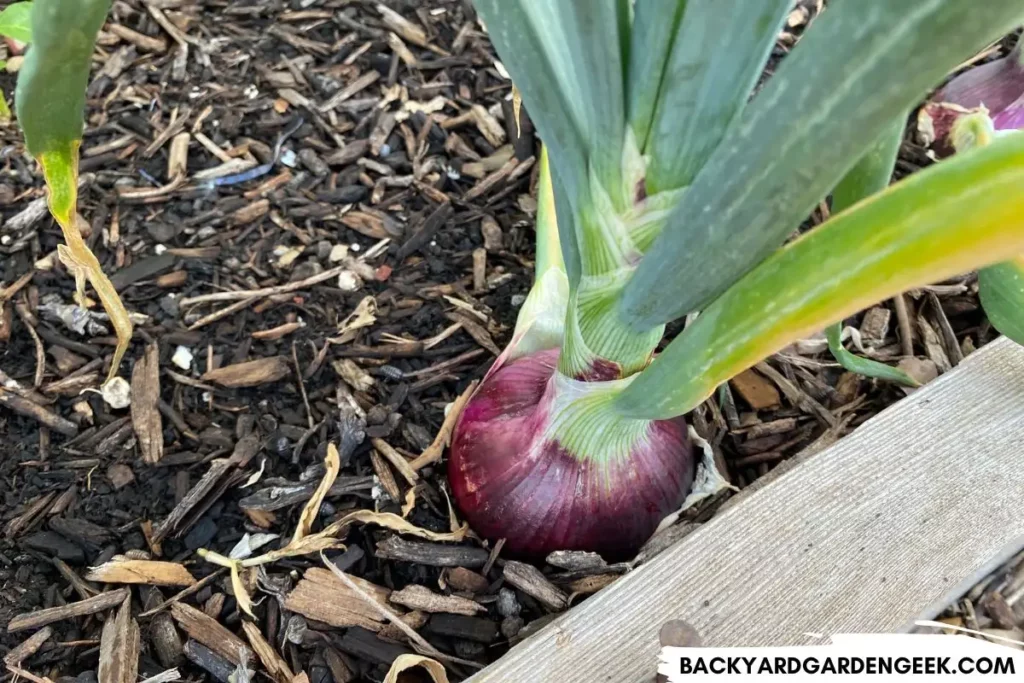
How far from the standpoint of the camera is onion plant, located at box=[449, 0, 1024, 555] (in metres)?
0.35

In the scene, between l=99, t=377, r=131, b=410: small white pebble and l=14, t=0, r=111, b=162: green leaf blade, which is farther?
l=99, t=377, r=131, b=410: small white pebble

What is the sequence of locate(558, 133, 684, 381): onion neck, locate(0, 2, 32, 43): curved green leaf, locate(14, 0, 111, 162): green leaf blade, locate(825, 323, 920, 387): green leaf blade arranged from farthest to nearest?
locate(0, 2, 32, 43): curved green leaf, locate(825, 323, 920, 387): green leaf blade, locate(558, 133, 684, 381): onion neck, locate(14, 0, 111, 162): green leaf blade

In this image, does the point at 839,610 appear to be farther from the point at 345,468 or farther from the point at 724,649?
the point at 345,468

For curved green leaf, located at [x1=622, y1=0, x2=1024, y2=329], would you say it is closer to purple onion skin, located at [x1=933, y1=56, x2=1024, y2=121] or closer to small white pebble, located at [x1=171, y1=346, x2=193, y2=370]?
small white pebble, located at [x1=171, y1=346, x2=193, y2=370]

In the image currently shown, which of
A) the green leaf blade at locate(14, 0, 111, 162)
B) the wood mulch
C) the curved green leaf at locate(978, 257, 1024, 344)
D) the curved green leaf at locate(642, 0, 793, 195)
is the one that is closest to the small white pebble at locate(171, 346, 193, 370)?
the wood mulch

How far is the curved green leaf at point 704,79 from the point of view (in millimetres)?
467

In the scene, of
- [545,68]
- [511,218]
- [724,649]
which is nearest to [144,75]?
[511,218]

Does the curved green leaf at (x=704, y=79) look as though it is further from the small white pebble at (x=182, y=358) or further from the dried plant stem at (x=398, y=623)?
the small white pebble at (x=182, y=358)

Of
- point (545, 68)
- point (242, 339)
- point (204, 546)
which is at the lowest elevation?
point (204, 546)

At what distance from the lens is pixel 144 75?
4.17ft

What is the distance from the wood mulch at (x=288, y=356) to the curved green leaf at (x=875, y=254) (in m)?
0.40

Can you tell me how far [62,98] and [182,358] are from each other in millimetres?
522

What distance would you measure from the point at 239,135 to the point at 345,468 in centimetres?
61

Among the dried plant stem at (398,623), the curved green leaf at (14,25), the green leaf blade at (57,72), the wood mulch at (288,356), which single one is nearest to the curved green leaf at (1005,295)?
the wood mulch at (288,356)
